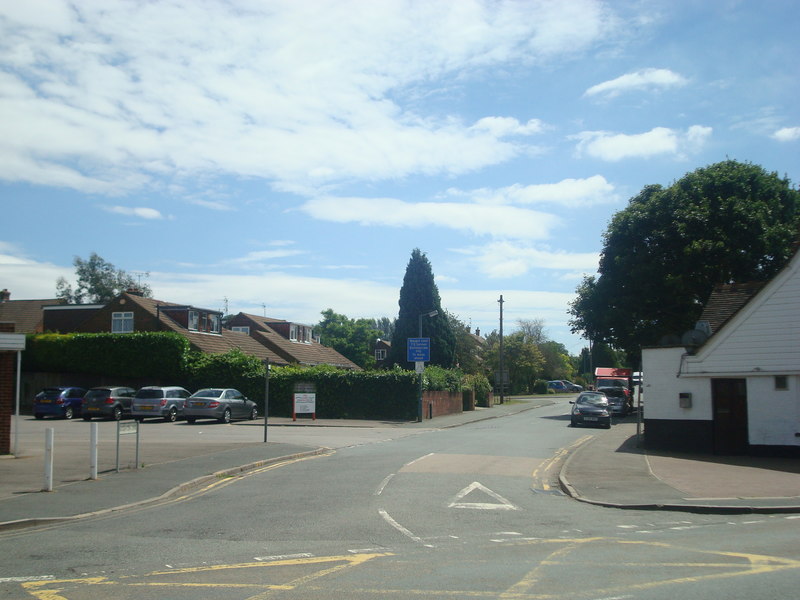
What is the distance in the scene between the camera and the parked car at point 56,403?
36.8 metres

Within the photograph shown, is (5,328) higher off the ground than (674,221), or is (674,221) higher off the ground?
(674,221)

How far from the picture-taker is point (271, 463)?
18594 millimetres

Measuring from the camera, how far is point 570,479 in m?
15.6

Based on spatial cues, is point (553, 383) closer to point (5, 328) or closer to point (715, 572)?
point (5, 328)

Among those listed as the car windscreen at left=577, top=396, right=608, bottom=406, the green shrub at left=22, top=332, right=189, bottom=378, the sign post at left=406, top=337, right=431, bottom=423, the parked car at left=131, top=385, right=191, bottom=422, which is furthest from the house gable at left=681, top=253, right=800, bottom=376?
the green shrub at left=22, top=332, right=189, bottom=378

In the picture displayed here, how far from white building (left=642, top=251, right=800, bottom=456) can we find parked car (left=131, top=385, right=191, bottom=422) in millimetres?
23383

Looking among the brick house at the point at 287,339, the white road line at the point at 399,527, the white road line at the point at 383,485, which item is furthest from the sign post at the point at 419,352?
the white road line at the point at 399,527

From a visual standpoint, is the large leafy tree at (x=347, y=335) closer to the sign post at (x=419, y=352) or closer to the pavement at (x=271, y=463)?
the sign post at (x=419, y=352)

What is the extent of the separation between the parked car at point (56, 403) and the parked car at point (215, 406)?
6571 mm

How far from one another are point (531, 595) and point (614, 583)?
986 mm

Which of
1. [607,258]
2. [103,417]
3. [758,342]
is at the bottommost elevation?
[103,417]

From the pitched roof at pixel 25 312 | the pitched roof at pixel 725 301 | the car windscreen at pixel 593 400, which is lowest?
the car windscreen at pixel 593 400

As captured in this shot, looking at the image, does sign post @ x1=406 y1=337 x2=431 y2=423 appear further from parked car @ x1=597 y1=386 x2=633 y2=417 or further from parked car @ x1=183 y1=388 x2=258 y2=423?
parked car @ x1=597 y1=386 x2=633 y2=417

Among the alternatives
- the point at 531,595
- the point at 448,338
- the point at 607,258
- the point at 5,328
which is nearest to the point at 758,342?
the point at 531,595
